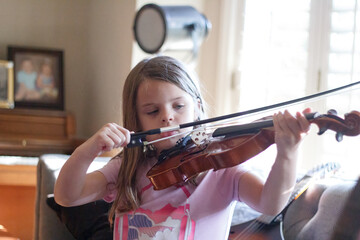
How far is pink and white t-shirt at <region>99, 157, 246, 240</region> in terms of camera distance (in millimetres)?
1194

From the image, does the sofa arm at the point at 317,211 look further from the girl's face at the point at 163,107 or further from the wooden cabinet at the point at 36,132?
the wooden cabinet at the point at 36,132

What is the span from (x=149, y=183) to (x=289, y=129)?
0.44m

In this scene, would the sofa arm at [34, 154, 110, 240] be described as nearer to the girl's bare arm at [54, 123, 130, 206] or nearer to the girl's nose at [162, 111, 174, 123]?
the girl's bare arm at [54, 123, 130, 206]

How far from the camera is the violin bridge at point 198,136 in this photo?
121cm

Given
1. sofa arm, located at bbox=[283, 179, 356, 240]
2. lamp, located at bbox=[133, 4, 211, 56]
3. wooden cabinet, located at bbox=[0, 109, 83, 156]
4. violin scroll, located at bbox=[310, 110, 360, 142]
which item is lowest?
wooden cabinet, located at bbox=[0, 109, 83, 156]

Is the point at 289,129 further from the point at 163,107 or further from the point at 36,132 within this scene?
the point at 36,132

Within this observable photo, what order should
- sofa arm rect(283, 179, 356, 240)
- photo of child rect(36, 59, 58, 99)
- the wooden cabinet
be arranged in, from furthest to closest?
photo of child rect(36, 59, 58, 99) → the wooden cabinet → sofa arm rect(283, 179, 356, 240)

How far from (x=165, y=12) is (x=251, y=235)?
76cm

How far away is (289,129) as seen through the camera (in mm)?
954

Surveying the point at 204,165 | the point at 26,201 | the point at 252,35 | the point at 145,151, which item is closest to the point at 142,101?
the point at 145,151

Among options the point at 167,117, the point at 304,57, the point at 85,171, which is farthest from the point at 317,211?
the point at 304,57

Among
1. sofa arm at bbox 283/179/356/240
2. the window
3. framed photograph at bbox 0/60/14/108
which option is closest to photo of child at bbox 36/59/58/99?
framed photograph at bbox 0/60/14/108

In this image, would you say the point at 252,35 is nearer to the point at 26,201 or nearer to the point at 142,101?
the point at 26,201

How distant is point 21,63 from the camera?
3670 mm
